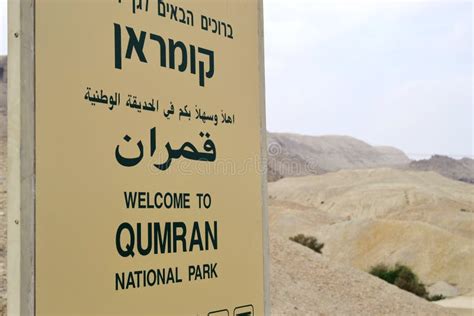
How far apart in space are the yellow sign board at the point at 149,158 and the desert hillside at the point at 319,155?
6358 cm

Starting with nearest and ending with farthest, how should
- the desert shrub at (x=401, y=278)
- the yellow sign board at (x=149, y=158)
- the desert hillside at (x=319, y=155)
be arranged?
the yellow sign board at (x=149, y=158), the desert shrub at (x=401, y=278), the desert hillside at (x=319, y=155)

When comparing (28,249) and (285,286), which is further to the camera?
(285,286)

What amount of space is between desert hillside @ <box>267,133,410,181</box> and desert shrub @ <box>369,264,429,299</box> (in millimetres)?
44229

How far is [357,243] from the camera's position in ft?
96.4

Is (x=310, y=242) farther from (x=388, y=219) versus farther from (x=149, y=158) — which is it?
(x=149, y=158)

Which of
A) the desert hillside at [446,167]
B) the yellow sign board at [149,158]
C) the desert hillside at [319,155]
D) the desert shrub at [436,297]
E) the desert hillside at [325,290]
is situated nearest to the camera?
the yellow sign board at [149,158]

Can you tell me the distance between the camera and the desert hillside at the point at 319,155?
74.1 m

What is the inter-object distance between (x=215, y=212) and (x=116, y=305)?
97 centimetres

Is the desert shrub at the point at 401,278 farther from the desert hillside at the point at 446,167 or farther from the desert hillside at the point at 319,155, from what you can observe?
the desert hillside at the point at 446,167

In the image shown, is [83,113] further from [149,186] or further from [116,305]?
[116,305]

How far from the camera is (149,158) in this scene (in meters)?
3.89

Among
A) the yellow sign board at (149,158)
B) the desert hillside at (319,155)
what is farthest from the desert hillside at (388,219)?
the yellow sign board at (149,158)

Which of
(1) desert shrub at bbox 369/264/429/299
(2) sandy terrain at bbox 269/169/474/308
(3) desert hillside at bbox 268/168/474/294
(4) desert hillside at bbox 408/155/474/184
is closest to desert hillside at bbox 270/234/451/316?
(1) desert shrub at bbox 369/264/429/299

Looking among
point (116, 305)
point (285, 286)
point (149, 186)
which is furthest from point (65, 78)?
point (285, 286)
